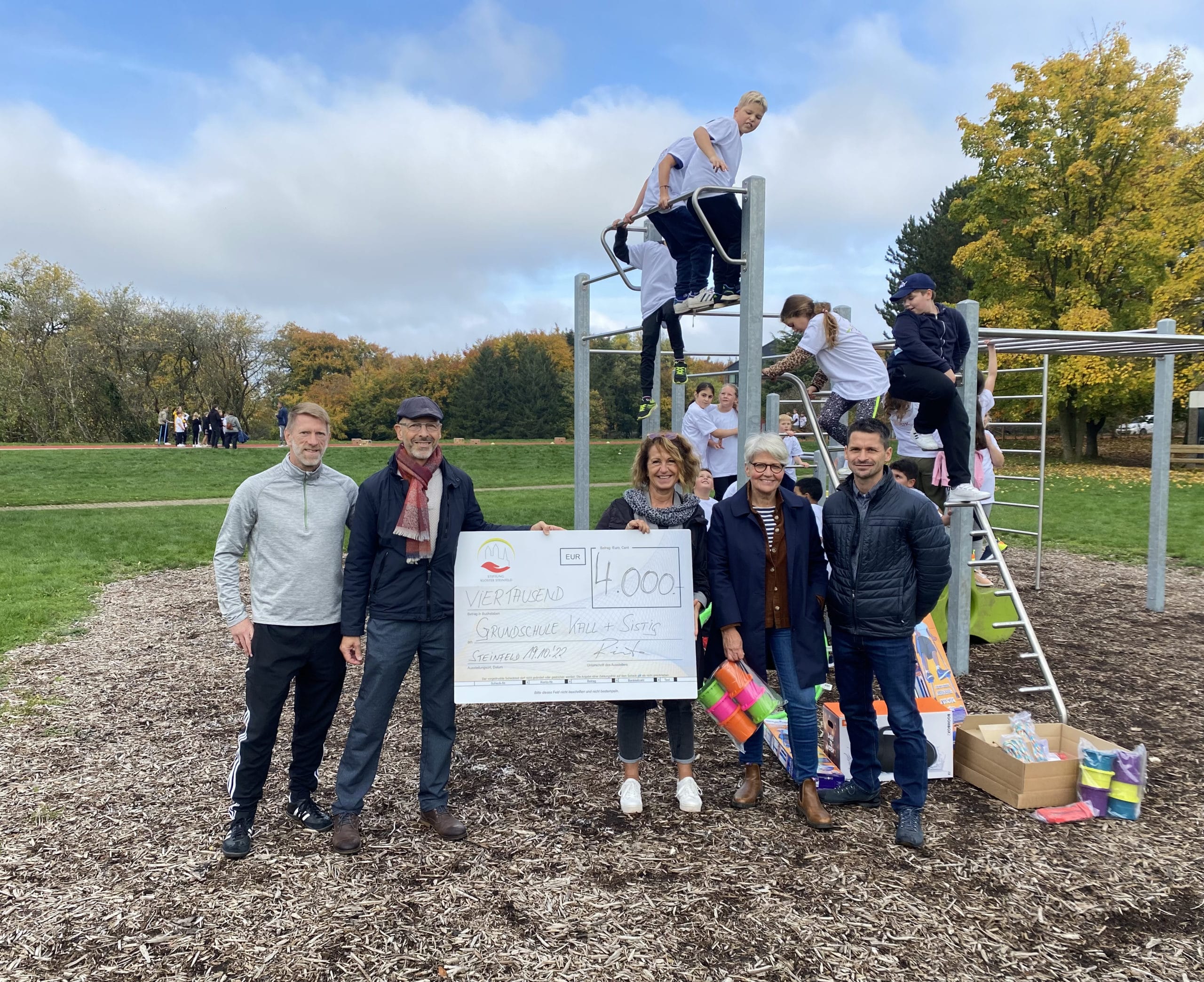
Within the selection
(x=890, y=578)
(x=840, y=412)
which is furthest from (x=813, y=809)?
(x=840, y=412)

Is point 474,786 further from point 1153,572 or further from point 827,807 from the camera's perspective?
point 1153,572

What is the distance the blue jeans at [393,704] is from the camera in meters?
3.57

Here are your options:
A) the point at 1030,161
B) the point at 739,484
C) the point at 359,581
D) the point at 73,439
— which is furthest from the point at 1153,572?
the point at 73,439

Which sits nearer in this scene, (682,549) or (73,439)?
(682,549)

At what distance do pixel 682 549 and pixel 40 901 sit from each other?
307 cm

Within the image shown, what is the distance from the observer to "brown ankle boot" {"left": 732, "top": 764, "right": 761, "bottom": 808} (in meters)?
4.08

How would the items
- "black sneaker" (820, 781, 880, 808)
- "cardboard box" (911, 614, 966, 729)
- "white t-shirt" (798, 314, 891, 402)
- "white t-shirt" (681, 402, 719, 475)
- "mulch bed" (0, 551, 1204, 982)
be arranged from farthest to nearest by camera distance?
"white t-shirt" (681, 402, 719, 475)
"white t-shirt" (798, 314, 891, 402)
"cardboard box" (911, 614, 966, 729)
"black sneaker" (820, 781, 880, 808)
"mulch bed" (0, 551, 1204, 982)

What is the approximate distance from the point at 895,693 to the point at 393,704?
228 centimetres

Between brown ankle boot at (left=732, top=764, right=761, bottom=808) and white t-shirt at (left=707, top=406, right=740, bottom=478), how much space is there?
150 inches

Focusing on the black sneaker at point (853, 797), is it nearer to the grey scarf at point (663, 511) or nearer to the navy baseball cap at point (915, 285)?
the grey scarf at point (663, 511)

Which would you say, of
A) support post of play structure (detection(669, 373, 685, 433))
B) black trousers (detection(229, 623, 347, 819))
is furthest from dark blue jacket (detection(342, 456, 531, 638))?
support post of play structure (detection(669, 373, 685, 433))

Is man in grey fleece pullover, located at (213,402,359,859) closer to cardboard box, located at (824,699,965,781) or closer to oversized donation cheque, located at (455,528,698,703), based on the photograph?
oversized donation cheque, located at (455,528,698,703)

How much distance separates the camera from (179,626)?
7.83 m

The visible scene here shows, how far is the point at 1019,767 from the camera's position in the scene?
4020mm
